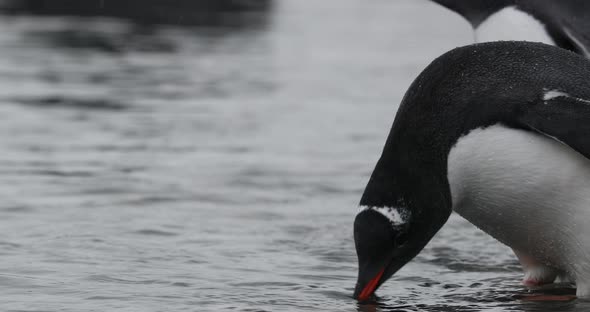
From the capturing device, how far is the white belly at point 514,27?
5.79 metres

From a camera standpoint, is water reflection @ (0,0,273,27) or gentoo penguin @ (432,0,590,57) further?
water reflection @ (0,0,273,27)

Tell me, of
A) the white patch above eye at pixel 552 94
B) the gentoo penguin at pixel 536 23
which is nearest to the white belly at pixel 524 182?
the white patch above eye at pixel 552 94

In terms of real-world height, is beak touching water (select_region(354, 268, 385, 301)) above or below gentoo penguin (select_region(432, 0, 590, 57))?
below

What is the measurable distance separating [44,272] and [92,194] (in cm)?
169

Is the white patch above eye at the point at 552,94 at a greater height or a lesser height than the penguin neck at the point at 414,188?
greater

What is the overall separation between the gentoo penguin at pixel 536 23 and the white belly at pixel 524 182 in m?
1.59

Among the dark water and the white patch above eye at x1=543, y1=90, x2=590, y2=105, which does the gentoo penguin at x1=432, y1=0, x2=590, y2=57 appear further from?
the white patch above eye at x1=543, y1=90, x2=590, y2=105

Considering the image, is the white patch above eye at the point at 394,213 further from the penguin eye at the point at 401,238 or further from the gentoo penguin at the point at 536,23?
the gentoo penguin at the point at 536,23

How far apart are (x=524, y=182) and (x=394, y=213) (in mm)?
486

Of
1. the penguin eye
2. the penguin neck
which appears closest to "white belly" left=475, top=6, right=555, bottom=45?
the penguin neck

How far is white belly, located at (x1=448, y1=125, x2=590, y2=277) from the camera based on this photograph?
423 centimetres

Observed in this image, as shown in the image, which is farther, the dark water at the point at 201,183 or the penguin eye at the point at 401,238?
the dark water at the point at 201,183

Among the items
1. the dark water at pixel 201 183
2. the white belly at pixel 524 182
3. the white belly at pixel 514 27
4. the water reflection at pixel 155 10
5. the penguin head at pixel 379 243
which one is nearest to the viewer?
the penguin head at pixel 379 243

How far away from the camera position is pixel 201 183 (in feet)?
22.5
